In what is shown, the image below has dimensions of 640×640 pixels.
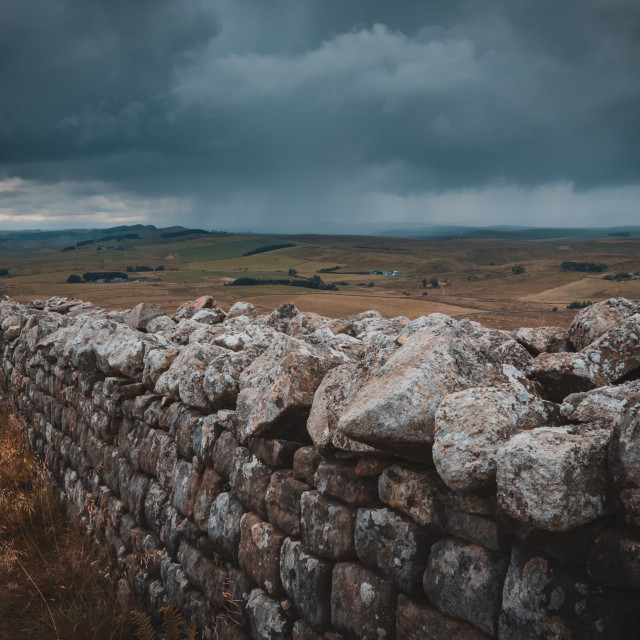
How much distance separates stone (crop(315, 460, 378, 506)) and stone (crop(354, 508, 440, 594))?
0.38ft

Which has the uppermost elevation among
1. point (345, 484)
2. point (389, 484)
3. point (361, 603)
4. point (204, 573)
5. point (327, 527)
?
point (389, 484)

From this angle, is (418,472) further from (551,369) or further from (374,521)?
(551,369)

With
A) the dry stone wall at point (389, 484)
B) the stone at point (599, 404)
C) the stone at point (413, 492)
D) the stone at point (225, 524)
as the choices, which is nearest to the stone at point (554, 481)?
the dry stone wall at point (389, 484)

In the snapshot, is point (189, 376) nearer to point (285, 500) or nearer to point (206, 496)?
point (206, 496)

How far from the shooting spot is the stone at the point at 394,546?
326 centimetres

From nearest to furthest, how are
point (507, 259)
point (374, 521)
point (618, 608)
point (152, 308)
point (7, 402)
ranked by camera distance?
point (618, 608) < point (374, 521) < point (152, 308) < point (7, 402) < point (507, 259)

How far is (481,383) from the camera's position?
3596 mm

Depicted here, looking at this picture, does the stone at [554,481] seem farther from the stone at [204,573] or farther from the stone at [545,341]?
the stone at [204,573]

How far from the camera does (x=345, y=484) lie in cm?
378

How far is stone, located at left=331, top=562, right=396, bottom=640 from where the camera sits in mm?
3439

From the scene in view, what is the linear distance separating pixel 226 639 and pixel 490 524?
2928 millimetres

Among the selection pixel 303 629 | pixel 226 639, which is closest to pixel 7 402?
pixel 226 639

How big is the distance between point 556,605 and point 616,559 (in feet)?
1.35

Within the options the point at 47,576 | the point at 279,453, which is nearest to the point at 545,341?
the point at 279,453
